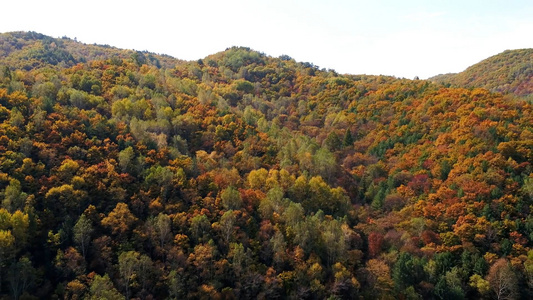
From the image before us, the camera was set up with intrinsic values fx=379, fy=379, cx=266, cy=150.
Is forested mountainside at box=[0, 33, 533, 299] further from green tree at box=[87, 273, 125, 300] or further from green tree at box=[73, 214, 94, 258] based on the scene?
→ green tree at box=[73, 214, 94, 258]

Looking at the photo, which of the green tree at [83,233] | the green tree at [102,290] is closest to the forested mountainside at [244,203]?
the green tree at [102,290]

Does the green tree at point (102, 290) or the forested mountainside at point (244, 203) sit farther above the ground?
the forested mountainside at point (244, 203)

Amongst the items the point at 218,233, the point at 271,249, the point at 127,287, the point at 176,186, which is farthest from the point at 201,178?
the point at 127,287

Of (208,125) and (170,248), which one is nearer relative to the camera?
(170,248)

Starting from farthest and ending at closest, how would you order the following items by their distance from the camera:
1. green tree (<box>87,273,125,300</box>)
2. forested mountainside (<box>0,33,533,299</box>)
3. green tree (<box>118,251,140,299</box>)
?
forested mountainside (<box>0,33,533,299</box>)
green tree (<box>118,251,140,299</box>)
green tree (<box>87,273,125,300</box>)

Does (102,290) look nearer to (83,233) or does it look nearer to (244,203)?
(83,233)

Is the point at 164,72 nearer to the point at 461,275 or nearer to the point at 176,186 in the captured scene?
the point at 176,186

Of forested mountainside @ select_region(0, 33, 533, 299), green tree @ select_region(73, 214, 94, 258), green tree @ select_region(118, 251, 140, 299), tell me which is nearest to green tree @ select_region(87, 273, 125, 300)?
forested mountainside @ select_region(0, 33, 533, 299)

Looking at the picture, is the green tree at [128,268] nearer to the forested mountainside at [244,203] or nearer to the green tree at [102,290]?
the forested mountainside at [244,203]
